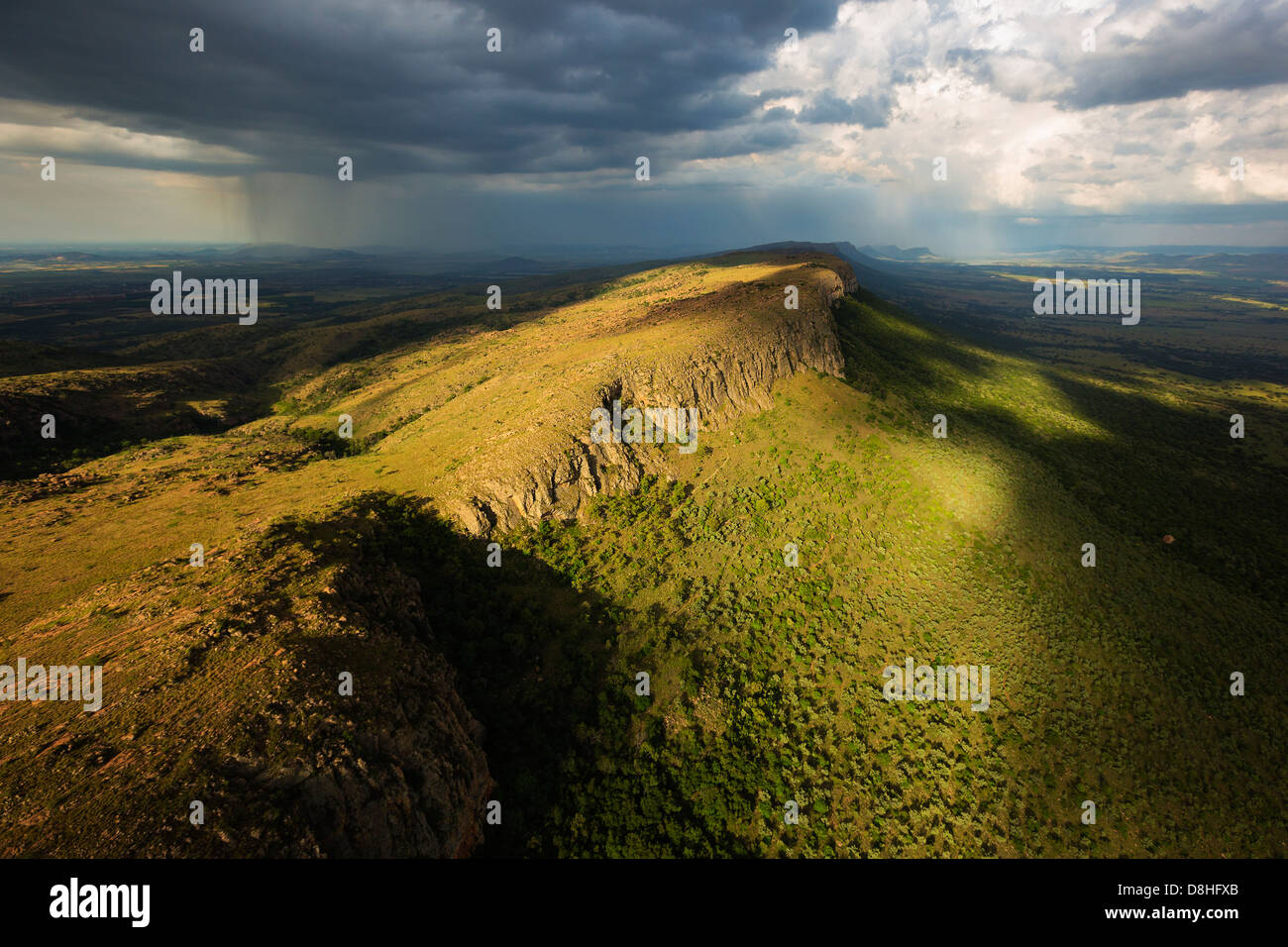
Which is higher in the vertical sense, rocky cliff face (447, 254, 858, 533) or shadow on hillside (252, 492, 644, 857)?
rocky cliff face (447, 254, 858, 533)

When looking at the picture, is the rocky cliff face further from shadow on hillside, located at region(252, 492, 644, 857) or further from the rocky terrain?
shadow on hillside, located at region(252, 492, 644, 857)

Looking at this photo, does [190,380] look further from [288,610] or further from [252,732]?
[252,732]

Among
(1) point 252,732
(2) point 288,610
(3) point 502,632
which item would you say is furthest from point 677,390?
(1) point 252,732

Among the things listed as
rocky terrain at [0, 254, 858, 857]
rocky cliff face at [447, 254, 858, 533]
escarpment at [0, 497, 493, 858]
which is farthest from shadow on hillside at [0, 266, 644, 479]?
rocky cliff face at [447, 254, 858, 533]

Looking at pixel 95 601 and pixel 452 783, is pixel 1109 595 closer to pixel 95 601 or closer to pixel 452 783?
pixel 452 783

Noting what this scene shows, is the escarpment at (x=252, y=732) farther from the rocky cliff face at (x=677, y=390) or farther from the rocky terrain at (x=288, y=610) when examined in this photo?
the rocky cliff face at (x=677, y=390)

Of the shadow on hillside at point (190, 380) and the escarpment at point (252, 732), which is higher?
the shadow on hillside at point (190, 380)

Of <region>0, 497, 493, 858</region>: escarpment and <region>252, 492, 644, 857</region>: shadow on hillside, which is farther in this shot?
<region>252, 492, 644, 857</region>: shadow on hillside

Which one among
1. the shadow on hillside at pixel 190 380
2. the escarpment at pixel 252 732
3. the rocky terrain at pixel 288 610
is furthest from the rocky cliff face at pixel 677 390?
the shadow on hillside at pixel 190 380

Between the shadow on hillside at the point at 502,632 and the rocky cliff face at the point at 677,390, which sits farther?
the rocky cliff face at the point at 677,390
